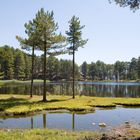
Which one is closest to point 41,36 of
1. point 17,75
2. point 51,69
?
point 17,75

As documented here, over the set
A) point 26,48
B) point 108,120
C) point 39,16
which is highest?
point 39,16

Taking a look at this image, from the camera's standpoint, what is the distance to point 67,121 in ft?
96.7

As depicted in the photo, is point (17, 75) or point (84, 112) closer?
point (84, 112)

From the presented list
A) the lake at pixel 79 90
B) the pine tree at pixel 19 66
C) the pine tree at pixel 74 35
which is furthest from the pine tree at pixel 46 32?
the pine tree at pixel 19 66

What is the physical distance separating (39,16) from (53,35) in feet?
11.6

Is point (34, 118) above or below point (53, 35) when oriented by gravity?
below

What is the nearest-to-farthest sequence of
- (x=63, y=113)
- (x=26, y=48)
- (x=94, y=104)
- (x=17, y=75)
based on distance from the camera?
(x=63, y=113) → (x=94, y=104) → (x=26, y=48) → (x=17, y=75)

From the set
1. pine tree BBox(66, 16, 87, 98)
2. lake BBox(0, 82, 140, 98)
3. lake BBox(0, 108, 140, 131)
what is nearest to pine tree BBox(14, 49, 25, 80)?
lake BBox(0, 82, 140, 98)

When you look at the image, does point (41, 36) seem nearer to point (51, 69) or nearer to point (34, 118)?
point (34, 118)

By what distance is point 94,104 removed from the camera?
139 ft

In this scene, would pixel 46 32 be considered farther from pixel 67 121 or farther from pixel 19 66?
pixel 19 66

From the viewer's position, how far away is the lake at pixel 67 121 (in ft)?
86.6

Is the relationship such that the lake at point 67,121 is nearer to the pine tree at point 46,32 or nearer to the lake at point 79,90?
the pine tree at point 46,32

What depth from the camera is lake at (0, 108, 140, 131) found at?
2641 centimetres
